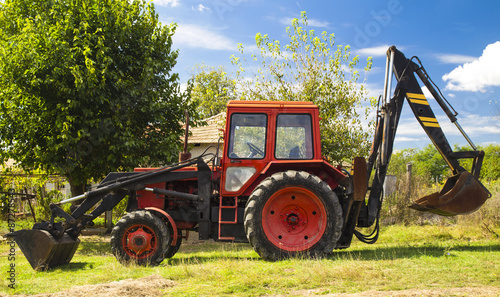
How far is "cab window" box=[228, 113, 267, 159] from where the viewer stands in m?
7.90

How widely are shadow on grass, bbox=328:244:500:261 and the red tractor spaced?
0.35m

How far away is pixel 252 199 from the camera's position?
7.55 m

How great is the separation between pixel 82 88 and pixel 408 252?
8536 mm

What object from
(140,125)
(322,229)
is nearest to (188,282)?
(322,229)

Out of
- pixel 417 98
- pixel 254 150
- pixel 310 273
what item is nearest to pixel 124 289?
pixel 310 273

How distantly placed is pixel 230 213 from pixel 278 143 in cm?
149

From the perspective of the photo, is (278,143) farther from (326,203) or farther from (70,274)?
(70,274)

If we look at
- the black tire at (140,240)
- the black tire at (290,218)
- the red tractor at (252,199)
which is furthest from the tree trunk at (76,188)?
the black tire at (290,218)

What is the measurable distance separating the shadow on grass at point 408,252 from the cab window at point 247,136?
2.25m

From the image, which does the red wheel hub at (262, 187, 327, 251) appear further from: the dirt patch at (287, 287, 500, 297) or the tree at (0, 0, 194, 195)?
the tree at (0, 0, 194, 195)

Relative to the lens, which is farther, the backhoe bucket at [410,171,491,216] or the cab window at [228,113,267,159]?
the backhoe bucket at [410,171,491,216]

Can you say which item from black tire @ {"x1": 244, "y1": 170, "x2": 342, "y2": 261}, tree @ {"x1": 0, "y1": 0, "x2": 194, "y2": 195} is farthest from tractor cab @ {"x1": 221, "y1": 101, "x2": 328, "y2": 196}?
tree @ {"x1": 0, "y1": 0, "x2": 194, "y2": 195}

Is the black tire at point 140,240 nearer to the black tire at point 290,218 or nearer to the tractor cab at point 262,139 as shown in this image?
the tractor cab at point 262,139

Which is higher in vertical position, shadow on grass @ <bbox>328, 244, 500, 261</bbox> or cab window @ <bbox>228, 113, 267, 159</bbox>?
cab window @ <bbox>228, 113, 267, 159</bbox>
